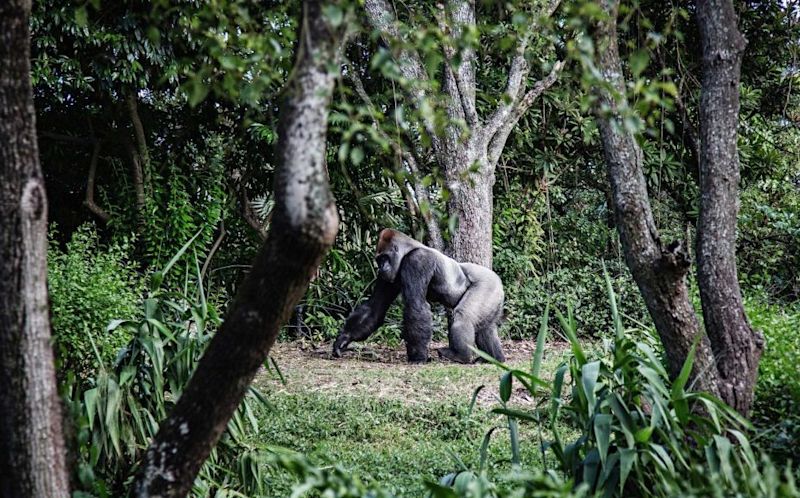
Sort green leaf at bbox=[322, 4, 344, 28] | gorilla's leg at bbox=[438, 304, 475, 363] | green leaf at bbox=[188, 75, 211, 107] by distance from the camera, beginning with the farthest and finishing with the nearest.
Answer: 1. gorilla's leg at bbox=[438, 304, 475, 363]
2. green leaf at bbox=[188, 75, 211, 107]
3. green leaf at bbox=[322, 4, 344, 28]

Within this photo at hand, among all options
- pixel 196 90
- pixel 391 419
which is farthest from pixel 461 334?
pixel 196 90

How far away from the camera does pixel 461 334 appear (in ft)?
23.2

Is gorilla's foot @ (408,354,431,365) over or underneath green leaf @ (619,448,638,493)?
over

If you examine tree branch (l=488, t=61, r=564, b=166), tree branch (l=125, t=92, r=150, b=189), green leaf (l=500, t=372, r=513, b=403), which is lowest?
green leaf (l=500, t=372, r=513, b=403)

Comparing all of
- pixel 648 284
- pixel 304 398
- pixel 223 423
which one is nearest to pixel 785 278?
pixel 304 398

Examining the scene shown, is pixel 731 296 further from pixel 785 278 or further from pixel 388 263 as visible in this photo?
pixel 785 278

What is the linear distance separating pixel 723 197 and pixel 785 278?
6788 millimetres

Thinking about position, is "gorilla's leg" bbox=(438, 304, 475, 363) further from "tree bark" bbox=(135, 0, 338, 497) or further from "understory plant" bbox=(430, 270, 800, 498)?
"tree bark" bbox=(135, 0, 338, 497)

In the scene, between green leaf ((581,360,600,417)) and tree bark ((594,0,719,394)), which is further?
tree bark ((594,0,719,394))

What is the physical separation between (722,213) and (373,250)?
6045mm

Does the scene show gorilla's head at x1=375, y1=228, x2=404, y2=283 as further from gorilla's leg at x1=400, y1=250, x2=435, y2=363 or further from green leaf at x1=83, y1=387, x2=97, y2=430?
green leaf at x1=83, y1=387, x2=97, y2=430

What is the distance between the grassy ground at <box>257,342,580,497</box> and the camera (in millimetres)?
4438

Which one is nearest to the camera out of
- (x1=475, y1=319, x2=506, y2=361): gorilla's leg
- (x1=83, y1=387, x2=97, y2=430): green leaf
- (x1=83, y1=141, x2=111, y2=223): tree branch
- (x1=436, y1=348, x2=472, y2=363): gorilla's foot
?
(x1=83, y1=387, x2=97, y2=430): green leaf

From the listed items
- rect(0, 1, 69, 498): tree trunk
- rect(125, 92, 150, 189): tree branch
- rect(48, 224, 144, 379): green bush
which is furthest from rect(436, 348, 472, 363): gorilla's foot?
rect(0, 1, 69, 498): tree trunk
